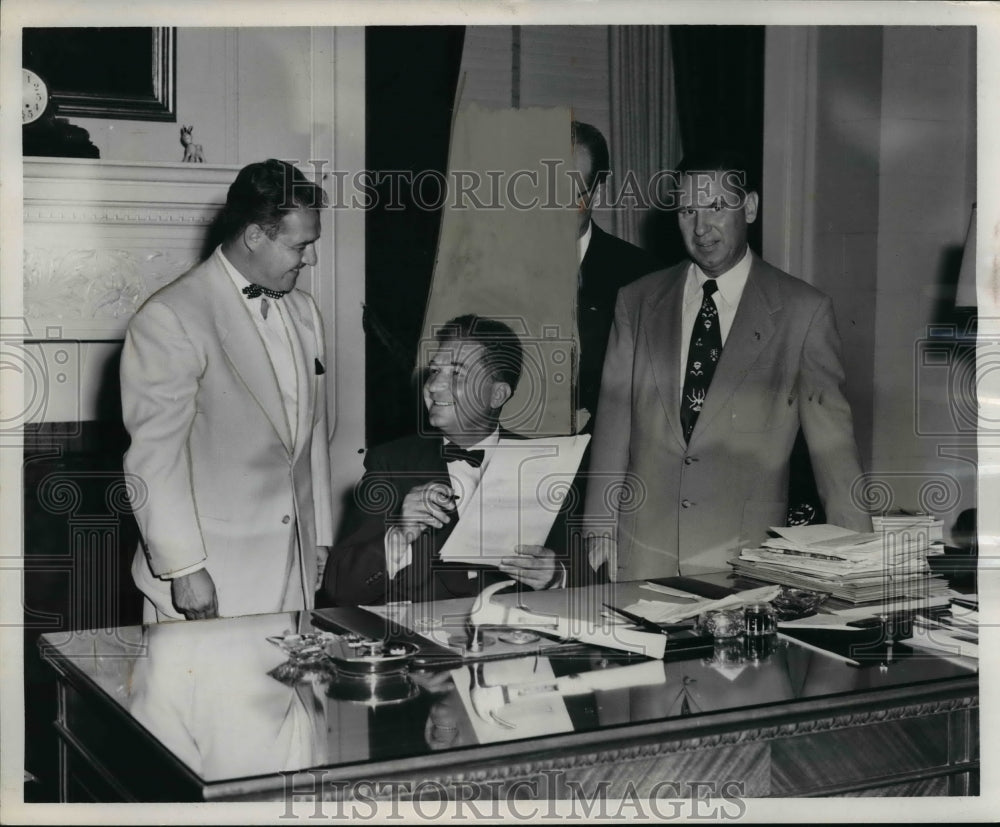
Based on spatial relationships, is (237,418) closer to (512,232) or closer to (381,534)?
(381,534)

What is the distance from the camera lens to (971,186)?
3.29 meters

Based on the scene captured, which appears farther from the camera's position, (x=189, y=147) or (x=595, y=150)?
(x=595, y=150)

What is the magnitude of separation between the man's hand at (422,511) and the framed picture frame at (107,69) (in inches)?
49.7

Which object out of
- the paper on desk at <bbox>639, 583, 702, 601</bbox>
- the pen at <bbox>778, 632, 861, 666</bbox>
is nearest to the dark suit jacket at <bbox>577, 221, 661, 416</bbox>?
the paper on desk at <bbox>639, 583, 702, 601</bbox>

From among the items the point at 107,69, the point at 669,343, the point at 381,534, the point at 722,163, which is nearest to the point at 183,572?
the point at 381,534

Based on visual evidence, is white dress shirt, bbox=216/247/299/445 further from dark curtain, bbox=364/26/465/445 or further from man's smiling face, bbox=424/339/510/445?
man's smiling face, bbox=424/339/510/445

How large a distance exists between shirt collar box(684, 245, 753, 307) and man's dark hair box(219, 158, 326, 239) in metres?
1.16

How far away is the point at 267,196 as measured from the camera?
3.18 m

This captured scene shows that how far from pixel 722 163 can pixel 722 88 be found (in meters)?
0.23

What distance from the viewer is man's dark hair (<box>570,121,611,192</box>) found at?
3338mm

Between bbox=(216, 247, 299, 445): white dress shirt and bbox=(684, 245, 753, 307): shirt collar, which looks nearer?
bbox=(216, 247, 299, 445): white dress shirt

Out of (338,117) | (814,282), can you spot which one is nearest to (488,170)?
(338,117)

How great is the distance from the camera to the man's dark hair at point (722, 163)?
3426 millimetres

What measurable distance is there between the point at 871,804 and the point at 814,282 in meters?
1.59
